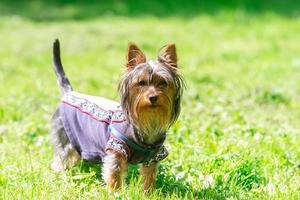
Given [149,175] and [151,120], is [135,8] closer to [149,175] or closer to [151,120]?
[149,175]

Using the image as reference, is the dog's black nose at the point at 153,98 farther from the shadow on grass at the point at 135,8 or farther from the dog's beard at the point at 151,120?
the shadow on grass at the point at 135,8

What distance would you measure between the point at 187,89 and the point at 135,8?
11464 millimetres

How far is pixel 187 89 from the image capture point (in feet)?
27.2

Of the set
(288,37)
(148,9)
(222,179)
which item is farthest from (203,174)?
(148,9)

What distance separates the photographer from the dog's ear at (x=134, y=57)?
16.7 ft

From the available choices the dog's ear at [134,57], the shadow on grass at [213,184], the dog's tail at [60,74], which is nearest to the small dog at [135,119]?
Answer: the dog's ear at [134,57]

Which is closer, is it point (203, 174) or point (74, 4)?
point (203, 174)

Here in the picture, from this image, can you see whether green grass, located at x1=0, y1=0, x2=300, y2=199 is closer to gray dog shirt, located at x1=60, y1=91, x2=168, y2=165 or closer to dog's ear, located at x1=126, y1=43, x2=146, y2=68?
gray dog shirt, located at x1=60, y1=91, x2=168, y2=165

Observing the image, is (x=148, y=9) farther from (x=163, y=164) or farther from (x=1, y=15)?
(x=163, y=164)

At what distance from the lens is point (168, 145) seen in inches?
253

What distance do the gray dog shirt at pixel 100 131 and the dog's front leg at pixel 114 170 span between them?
0.05 m

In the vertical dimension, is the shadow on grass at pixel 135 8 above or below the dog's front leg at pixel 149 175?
below

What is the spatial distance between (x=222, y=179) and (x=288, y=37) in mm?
9866

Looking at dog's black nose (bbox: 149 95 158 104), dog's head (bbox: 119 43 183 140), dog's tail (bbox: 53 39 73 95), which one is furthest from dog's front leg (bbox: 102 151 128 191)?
dog's tail (bbox: 53 39 73 95)
